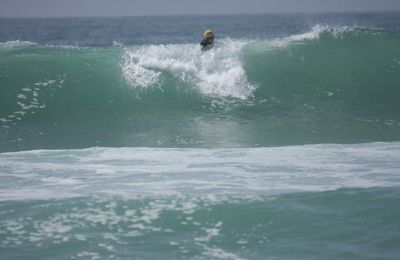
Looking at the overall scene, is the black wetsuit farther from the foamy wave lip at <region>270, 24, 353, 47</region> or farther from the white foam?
the white foam

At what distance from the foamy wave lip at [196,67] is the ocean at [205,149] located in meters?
0.04

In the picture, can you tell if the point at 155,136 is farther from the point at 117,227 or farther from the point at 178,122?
the point at 117,227

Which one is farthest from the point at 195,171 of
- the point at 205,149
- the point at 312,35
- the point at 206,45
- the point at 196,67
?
the point at 312,35

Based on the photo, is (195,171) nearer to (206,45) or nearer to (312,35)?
(206,45)

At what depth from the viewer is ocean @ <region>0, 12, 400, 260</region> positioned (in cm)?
545

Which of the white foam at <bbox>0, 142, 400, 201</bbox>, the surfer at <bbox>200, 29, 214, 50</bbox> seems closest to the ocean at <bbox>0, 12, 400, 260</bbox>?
the white foam at <bbox>0, 142, 400, 201</bbox>

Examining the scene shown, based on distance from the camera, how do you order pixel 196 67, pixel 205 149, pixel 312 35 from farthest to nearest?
pixel 312 35
pixel 196 67
pixel 205 149

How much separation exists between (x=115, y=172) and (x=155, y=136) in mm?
3138

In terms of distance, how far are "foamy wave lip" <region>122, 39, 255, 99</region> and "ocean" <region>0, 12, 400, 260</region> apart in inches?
1.5

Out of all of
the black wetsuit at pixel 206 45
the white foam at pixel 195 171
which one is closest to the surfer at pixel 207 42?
the black wetsuit at pixel 206 45

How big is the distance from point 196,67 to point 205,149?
529 cm

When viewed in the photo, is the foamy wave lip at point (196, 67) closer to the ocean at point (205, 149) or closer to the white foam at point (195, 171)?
the ocean at point (205, 149)

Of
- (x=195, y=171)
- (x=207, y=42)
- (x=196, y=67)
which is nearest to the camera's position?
(x=195, y=171)

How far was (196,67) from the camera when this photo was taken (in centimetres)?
1455
